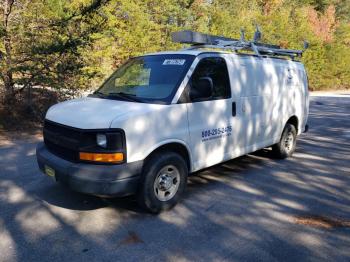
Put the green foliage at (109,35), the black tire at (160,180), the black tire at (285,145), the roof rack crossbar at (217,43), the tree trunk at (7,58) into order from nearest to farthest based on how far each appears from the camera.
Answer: the black tire at (160,180) → the roof rack crossbar at (217,43) → the black tire at (285,145) → the tree trunk at (7,58) → the green foliage at (109,35)

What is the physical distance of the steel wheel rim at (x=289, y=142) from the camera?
23.0ft

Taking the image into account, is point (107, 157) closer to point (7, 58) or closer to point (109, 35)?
point (7, 58)

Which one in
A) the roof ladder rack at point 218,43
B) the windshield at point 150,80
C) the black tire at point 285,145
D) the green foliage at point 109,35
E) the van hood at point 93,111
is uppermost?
the green foliage at point 109,35

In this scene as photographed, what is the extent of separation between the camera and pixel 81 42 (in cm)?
955

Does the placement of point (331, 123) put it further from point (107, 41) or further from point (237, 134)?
point (107, 41)

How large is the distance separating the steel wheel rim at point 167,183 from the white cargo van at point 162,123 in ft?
0.04

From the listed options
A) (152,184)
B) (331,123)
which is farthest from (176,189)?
(331,123)

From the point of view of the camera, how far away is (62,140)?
4.25 meters

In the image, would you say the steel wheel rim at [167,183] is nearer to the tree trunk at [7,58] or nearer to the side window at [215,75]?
the side window at [215,75]

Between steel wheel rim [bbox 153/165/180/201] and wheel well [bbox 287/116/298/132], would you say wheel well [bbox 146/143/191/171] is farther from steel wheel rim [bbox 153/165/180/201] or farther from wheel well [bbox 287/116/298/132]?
wheel well [bbox 287/116/298/132]

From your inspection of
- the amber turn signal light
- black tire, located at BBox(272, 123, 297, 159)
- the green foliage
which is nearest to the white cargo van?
the amber turn signal light

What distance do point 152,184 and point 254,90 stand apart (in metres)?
2.59

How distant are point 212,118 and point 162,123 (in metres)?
0.98

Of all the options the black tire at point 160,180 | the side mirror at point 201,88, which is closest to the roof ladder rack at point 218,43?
the side mirror at point 201,88
